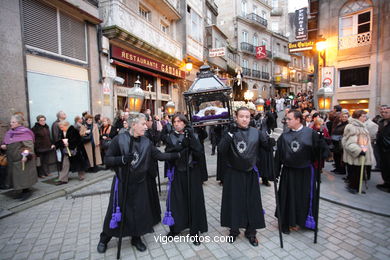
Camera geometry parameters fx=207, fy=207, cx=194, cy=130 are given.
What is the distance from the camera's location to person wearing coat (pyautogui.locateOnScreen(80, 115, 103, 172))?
Answer: 270 inches

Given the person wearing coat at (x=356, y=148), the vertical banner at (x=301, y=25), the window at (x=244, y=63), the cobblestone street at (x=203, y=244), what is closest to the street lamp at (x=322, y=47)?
the vertical banner at (x=301, y=25)

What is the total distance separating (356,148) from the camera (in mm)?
5078

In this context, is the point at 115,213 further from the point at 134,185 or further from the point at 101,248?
the point at 101,248

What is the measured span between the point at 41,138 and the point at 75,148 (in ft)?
4.33

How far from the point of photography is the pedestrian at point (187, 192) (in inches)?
133

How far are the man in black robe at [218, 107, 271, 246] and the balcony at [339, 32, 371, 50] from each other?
15.5m

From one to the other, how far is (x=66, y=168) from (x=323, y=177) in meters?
7.94

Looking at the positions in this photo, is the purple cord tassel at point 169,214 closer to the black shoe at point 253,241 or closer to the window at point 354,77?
the black shoe at point 253,241

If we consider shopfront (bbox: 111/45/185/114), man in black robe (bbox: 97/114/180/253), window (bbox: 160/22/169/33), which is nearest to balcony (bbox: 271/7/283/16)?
window (bbox: 160/22/169/33)

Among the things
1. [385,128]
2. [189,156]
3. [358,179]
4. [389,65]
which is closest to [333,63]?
[389,65]

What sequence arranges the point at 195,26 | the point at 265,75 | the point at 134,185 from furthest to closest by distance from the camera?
1. the point at 265,75
2. the point at 195,26
3. the point at 134,185

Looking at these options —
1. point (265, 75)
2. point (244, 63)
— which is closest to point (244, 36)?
point (244, 63)

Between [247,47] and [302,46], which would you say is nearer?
[302,46]

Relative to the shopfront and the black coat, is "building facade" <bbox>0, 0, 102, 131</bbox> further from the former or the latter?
the black coat
